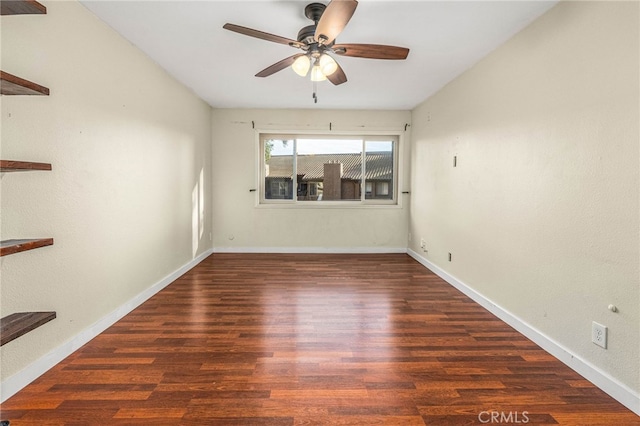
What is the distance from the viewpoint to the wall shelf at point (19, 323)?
1.37 m

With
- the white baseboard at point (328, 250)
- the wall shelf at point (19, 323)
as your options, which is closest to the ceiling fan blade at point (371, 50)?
the wall shelf at point (19, 323)

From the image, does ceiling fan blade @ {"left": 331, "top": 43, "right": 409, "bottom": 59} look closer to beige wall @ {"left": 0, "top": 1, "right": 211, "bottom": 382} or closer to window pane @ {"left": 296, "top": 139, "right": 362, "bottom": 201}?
beige wall @ {"left": 0, "top": 1, "right": 211, "bottom": 382}

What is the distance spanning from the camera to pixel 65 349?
6.31 feet

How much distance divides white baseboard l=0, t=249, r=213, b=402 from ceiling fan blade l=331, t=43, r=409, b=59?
8.68ft

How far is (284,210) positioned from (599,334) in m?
4.08

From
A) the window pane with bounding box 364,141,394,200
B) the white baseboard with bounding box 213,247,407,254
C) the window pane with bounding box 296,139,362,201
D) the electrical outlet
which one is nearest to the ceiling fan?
the electrical outlet

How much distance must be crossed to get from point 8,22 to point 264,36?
52.5 inches

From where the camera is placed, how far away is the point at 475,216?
2951 mm

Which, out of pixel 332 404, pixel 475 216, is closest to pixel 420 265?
pixel 475 216

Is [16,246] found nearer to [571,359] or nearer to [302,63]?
[302,63]

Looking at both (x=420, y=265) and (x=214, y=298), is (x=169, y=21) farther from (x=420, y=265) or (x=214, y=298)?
(x=420, y=265)

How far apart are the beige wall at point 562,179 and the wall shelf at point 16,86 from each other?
2896mm

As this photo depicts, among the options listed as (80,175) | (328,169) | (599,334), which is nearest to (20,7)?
(80,175)

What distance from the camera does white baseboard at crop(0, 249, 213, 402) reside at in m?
1.57
